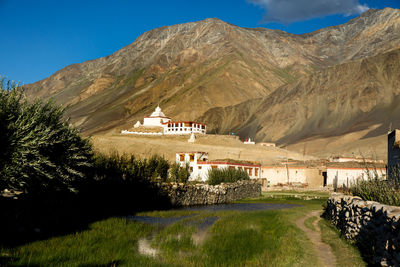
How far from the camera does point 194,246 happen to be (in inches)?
624

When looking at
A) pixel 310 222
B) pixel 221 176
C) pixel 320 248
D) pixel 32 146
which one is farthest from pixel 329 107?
pixel 32 146

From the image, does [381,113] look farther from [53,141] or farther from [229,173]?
[53,141]

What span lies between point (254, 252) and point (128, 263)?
4.74 m

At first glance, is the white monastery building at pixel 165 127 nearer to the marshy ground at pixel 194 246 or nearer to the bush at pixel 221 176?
the bush at pixel 221 176

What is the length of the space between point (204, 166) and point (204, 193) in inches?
623

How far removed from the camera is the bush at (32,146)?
16.2 m

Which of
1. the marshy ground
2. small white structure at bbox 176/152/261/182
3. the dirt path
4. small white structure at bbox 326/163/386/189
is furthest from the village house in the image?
the dirt path

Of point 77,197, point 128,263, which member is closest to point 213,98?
point 77,197

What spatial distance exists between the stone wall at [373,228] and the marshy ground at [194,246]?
466 mm

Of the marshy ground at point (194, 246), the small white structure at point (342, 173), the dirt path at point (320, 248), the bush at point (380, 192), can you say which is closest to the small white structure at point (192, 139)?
the small white structure at point (342, 173)

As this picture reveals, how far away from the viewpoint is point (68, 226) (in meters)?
18.4

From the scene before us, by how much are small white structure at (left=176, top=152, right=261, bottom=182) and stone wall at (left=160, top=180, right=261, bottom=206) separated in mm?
6517

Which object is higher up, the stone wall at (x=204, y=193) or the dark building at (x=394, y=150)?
the dark building at (x=394, y=150)

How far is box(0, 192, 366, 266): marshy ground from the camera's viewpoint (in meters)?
12.5
